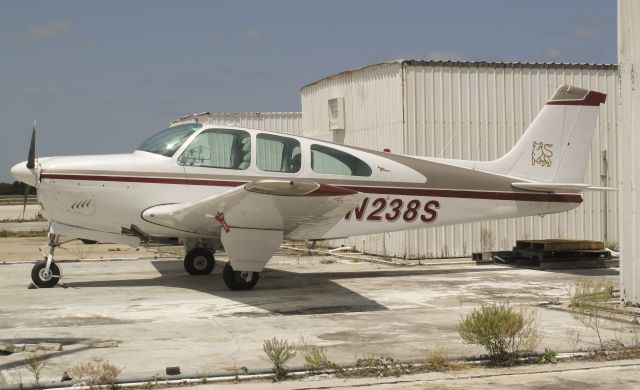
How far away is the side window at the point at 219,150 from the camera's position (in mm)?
11781

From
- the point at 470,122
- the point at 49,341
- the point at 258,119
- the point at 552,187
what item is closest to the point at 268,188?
the point at 49,341

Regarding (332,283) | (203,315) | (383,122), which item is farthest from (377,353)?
(383,122)

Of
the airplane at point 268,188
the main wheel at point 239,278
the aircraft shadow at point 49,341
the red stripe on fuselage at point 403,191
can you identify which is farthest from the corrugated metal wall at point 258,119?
the aircraft shadow at point 49,341

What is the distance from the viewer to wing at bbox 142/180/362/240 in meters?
9.32

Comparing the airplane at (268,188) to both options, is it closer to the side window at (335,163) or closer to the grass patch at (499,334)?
the side window at (335,163)

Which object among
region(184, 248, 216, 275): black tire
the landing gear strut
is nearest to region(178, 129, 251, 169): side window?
the landing gear strut

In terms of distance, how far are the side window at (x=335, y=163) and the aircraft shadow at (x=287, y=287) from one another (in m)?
1.78

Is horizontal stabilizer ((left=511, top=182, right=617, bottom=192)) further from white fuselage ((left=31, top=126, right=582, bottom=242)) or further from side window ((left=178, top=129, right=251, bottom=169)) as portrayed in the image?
side window ((left=178, top=129, right=251, bottom=169))

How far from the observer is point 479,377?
599cm

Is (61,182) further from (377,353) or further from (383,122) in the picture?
(383,122)

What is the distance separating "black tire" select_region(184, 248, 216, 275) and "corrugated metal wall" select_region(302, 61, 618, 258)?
4.74 metres

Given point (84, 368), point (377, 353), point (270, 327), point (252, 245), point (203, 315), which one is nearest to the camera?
point (84, 368)

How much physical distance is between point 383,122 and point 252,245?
7694mm

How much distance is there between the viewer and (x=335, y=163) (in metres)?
12.4
